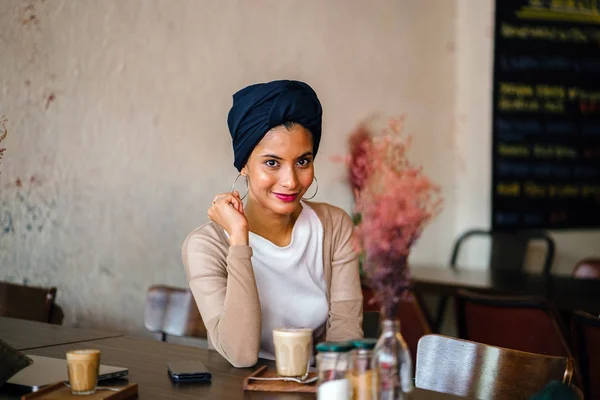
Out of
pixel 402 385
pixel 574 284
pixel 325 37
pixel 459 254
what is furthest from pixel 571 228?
pixel 402 385

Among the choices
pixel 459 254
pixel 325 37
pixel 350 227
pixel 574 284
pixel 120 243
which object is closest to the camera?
pixel 350 227

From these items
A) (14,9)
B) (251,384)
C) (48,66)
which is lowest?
(251,384)

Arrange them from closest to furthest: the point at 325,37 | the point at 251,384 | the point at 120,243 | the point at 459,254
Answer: the point at 251,384
the point at 120,243
the point at 325,37
the point at 459,254

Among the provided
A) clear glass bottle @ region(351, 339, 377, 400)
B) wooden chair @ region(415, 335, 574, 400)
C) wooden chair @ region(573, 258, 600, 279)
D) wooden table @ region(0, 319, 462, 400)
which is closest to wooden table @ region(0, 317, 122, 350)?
wooden table @ region(0, 319, 462, 400)

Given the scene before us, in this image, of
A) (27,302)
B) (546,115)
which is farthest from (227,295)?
(546,115)

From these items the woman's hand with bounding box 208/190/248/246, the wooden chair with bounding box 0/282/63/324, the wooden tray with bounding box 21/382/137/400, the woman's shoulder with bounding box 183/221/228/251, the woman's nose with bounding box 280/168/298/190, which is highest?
the woman's nose with bounding box 280/168/298/190

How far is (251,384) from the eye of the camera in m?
1.55

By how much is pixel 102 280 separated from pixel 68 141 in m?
0.56

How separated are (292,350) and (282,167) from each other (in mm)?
591

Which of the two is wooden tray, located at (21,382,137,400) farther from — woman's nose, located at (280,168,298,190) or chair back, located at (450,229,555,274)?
chair back, located at (450,229,555,274)

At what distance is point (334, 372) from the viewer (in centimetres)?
126

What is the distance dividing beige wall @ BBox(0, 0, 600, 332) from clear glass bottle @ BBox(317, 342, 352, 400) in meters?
1.86

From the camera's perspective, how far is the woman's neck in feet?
7.02

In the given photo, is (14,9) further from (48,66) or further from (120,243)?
(120,243)
